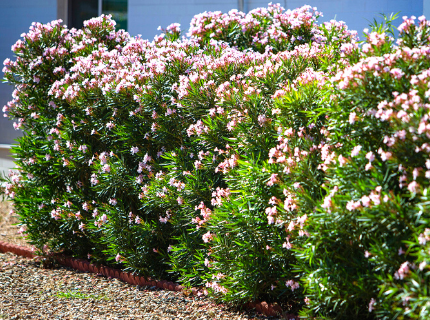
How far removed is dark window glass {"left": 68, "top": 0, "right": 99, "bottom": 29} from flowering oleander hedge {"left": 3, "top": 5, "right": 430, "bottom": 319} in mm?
3986

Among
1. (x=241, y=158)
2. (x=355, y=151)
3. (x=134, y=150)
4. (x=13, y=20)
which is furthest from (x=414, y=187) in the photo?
(x=13, y=20)

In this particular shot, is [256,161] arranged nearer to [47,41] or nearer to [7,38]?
[47,41]

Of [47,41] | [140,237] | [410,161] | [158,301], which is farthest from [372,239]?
[47,41]

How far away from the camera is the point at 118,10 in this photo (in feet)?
32.7

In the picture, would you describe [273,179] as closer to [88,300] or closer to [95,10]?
[88,300]

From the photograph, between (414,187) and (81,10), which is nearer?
(414,187)

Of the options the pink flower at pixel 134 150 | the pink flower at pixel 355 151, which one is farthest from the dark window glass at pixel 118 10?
the pink flower at pixel 355 151

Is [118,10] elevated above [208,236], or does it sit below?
above

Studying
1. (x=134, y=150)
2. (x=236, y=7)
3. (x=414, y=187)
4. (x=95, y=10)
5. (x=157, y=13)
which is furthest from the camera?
(x=95, y=10)

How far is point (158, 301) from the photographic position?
4.36 m

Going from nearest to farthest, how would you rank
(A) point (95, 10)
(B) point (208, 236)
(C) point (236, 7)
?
(B) point (208, 236)
(C) point (236, 7)
(A) point (95, 10)

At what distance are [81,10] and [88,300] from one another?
756cm

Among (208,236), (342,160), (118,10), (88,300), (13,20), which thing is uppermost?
(118,10)

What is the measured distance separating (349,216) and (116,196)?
9.33 feet
